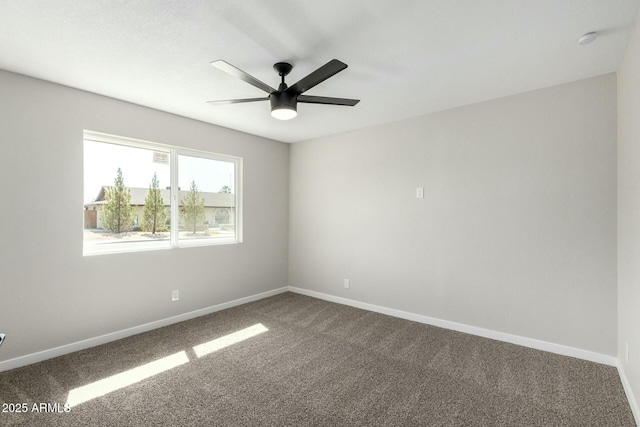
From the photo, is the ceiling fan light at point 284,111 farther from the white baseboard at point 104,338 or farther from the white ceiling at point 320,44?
the white baseboard at point 104,338

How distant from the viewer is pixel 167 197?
3.60 meters

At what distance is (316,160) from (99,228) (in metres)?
2.91

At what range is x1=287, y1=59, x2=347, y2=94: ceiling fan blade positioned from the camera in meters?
1.80

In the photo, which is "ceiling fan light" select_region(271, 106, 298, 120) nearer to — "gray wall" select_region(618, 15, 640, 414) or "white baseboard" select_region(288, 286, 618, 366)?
"gray wall" select_region(618, 15, 640, 414)

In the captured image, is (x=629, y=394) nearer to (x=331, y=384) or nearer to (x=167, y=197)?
(x=331, y=384)

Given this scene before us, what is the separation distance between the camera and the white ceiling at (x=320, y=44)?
1739 millimetres

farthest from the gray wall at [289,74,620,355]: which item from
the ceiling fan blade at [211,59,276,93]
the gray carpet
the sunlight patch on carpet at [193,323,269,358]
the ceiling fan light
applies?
the ceiling fan blade at [211,59,276,93]

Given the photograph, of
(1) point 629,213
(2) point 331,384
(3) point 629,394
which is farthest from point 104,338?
(1) point 629,213

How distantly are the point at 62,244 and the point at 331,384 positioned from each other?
8.85ft

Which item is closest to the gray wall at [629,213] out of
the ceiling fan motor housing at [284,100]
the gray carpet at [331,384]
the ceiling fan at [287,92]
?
the gray carpet at [331,384]

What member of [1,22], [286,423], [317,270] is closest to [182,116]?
[1,22]

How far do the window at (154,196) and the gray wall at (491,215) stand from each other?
5.03 ft

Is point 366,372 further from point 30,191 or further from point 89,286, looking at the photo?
point 30,191

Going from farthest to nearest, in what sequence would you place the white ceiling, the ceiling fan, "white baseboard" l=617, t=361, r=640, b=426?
the ceiling fan, "white baseboard" l=617, t=361, r=640, b=426, the white ceiling
